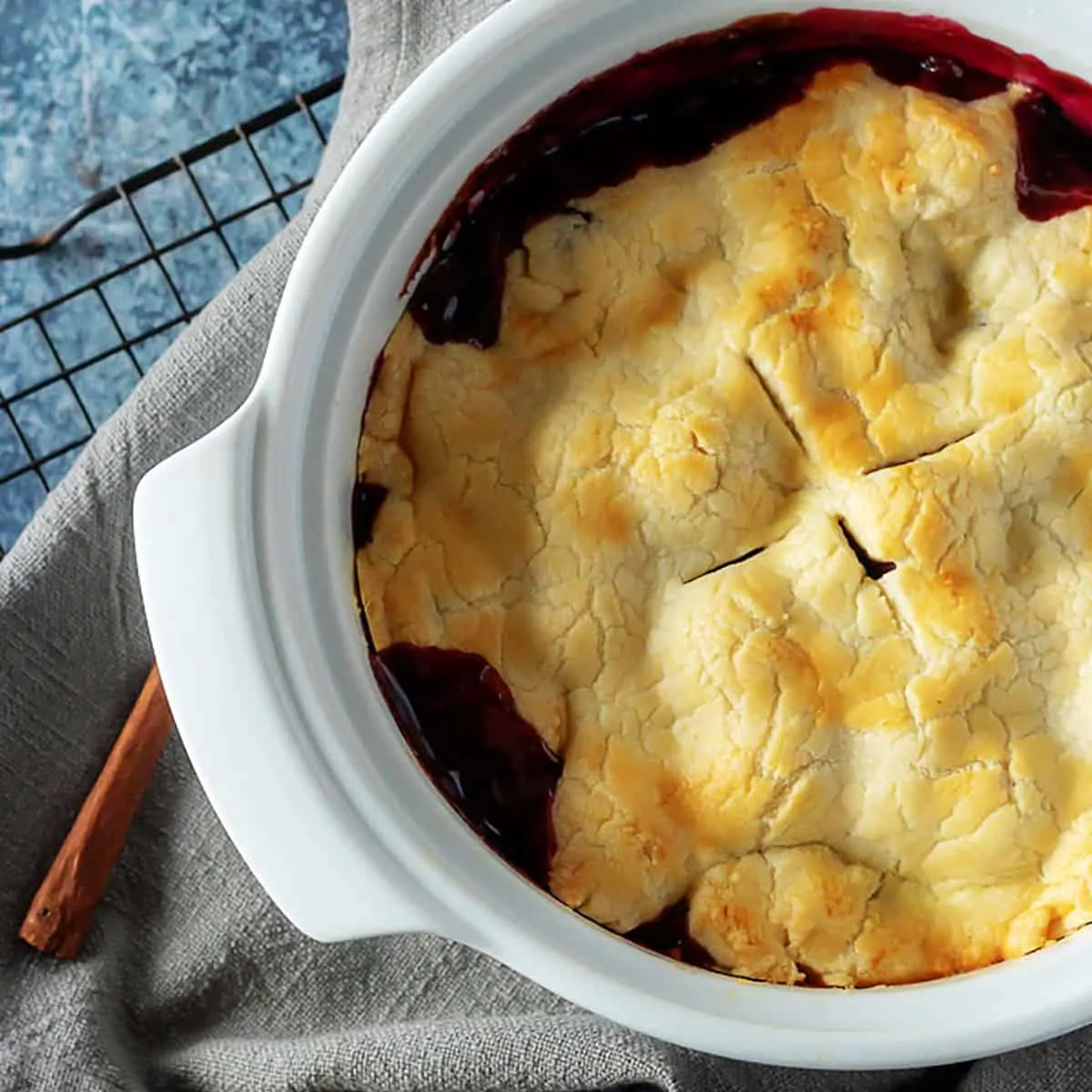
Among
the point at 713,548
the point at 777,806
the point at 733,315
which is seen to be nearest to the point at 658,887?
the point at 777,806

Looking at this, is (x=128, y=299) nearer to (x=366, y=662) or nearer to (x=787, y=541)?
(x=366, y=662)

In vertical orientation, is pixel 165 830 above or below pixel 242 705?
below

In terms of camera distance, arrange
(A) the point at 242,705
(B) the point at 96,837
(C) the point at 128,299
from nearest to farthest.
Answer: (A) the point at 242,705 → (B) the point at 96,837 → (C) the point at 128,299

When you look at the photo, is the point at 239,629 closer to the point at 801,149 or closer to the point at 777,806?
the point at 777,806

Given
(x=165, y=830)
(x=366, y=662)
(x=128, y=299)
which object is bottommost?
(x=165, y=830)

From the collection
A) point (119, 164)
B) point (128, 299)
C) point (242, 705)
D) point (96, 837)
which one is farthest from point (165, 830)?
point (119, 164)

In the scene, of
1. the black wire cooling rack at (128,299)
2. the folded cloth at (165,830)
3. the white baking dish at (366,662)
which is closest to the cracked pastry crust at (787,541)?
the white baking dish at (366,662)
